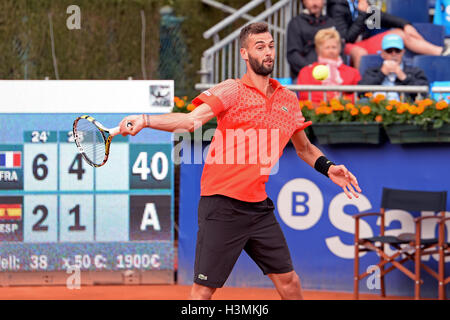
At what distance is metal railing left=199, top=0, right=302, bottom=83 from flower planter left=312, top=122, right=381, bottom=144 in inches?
64.3

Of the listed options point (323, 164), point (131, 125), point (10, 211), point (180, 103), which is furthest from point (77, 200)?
point (131, 125)

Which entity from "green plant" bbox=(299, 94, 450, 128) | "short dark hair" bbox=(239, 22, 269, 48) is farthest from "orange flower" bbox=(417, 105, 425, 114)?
"short dark hair" bbox=(239, 22, 269, 48)

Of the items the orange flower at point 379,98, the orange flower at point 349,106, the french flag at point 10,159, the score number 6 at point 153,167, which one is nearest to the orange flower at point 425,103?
the orange flower at point 379,98

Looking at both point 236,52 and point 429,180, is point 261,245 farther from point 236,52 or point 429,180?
point 236,52

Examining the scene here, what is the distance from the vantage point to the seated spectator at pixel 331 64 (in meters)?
8.59

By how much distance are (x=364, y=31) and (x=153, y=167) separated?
315 cm

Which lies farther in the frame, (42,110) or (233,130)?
(42,110)

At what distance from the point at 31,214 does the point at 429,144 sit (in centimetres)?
367

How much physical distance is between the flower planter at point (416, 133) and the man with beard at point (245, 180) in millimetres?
2927

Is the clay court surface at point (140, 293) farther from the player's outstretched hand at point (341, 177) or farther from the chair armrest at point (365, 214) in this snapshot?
the player's outstretched hand at point (341, 177)

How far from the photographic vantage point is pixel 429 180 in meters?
7.70
